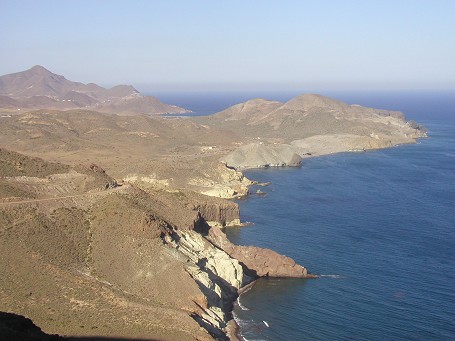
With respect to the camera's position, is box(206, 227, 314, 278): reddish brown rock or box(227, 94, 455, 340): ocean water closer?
box(227, 94, 455, 340): ocean water

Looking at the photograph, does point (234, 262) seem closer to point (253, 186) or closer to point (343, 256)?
point (343, 256)

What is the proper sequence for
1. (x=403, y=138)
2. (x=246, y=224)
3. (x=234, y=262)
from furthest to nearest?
(x=403, y=138), (x=246, y=224), (x=234, y=262)

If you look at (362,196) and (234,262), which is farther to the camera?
(362,196)

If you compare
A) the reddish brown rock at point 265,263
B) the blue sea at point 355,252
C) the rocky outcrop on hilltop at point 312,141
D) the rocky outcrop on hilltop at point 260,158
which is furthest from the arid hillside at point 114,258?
the rocky outcrop on hilltop at point 312,141

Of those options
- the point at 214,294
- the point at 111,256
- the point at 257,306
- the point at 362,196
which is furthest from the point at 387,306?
the point at 362,196

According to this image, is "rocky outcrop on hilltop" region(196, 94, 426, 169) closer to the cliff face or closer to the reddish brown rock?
the cliff face

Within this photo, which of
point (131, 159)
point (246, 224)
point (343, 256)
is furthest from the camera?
point (131, 159)

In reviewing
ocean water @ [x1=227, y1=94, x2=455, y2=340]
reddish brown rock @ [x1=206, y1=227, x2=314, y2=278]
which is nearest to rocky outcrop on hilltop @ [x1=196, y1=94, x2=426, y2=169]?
ocean water @ [x1=227, y1=94, x2=455, y2=340]

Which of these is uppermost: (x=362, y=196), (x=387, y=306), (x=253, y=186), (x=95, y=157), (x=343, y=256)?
(x=387, y=306)

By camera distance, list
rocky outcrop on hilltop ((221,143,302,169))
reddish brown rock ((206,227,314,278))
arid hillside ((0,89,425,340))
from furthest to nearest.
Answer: rocky outcrop on hilltop ((221,143,302,169)) → reddish brown rock ((206,227,314,278)) → arid hillside ((0,89,425,340))
